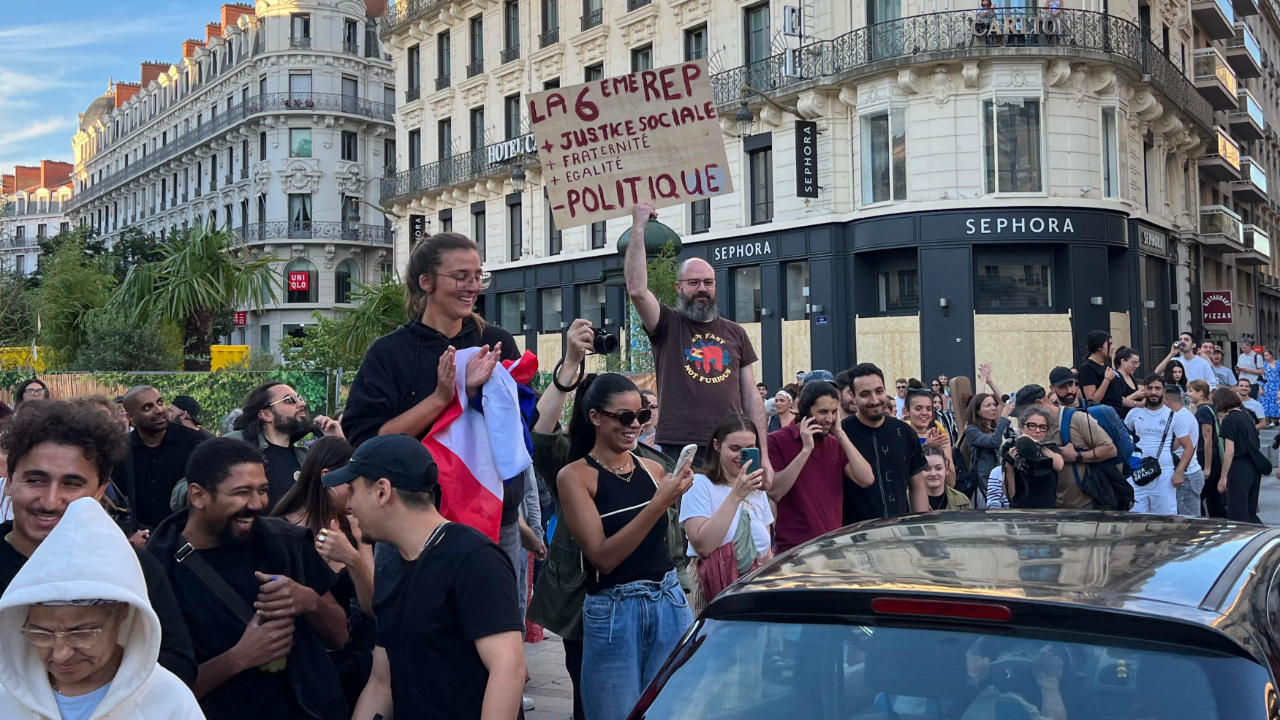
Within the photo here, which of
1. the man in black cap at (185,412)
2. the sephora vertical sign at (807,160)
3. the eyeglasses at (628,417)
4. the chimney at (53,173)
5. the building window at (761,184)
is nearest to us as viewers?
the eyeglasses at (628,417)

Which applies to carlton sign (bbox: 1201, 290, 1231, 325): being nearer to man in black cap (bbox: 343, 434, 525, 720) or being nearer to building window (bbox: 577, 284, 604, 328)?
building window (bbox: 577, 284, 604, 328)

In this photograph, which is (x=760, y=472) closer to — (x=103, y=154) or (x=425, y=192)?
(x=425, y=192)

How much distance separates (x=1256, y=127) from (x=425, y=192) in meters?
31.4

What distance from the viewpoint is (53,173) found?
114562mm

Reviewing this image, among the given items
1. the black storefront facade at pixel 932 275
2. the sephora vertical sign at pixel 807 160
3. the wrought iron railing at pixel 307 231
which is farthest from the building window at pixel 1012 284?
the wrought iron railing at pixel 307 231

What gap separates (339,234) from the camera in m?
57.3

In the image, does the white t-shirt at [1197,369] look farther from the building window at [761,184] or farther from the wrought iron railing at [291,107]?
the wrought iron railing at [291,107]

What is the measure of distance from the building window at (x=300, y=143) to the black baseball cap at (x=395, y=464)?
57.0 m

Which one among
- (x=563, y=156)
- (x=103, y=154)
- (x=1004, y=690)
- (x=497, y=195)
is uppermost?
(x=103, y=154)

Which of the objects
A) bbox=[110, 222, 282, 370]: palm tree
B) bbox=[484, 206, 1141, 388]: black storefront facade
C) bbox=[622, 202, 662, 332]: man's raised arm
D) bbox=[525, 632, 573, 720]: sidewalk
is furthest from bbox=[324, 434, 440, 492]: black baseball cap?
bbox=[110, 222, 282, 370]: palm tree

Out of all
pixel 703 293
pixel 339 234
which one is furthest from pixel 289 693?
pixel 339 234

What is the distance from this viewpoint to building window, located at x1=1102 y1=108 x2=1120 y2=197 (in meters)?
26.3

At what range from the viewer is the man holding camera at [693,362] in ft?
20.2

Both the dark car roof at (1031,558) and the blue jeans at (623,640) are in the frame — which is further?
the blue jeans at (623,640)
